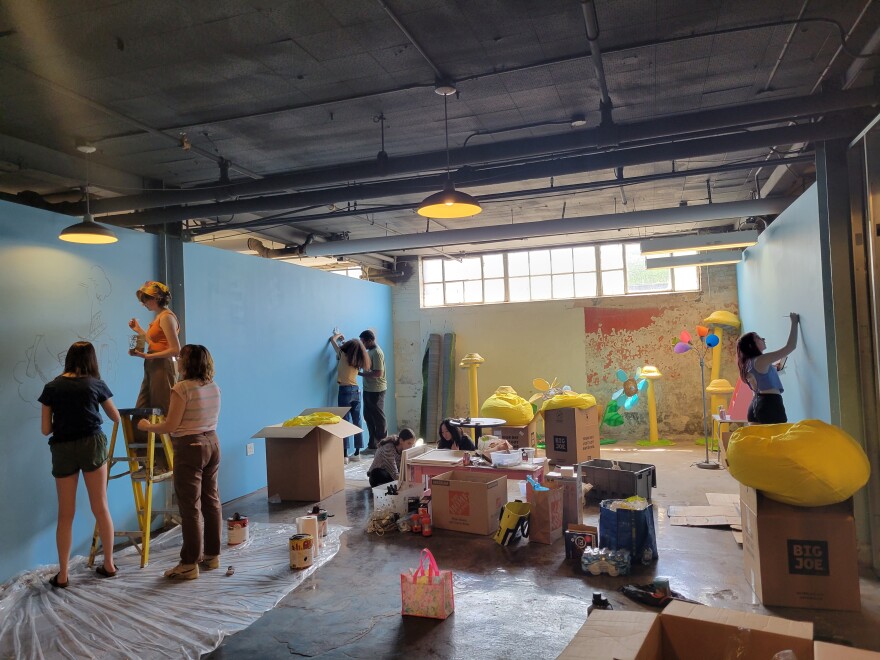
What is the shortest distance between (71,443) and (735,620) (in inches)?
152

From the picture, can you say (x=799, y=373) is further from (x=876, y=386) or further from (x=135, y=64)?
(x=135, y=64)

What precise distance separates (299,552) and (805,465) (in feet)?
10.3

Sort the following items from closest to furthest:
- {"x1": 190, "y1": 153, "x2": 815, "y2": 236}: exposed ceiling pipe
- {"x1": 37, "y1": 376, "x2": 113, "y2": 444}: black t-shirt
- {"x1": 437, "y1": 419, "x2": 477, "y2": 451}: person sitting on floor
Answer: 1. {"x1": 37, "y1": 376, "x2": 113, "y2": 444}: black t-shirt
2. {"x1": 190, "y1": 153, "x2": 815, "y2": 236}: exposed ceiling pipe
3. {"x1": 437, "y1": 419, "x2": 477, "y2": 451}: person sitting on floor

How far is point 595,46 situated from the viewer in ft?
10.8

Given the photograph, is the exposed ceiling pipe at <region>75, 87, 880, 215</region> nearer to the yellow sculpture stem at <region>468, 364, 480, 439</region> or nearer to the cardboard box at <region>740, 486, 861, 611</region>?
the cardboard box at <region>740, 486, 861, 611</region>

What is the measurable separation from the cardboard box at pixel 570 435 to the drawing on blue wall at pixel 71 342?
465cm

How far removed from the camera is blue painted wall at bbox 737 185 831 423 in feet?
14.1

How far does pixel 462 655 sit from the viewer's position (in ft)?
9.41

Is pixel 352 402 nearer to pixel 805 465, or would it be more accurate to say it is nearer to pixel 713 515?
pixel 713 515

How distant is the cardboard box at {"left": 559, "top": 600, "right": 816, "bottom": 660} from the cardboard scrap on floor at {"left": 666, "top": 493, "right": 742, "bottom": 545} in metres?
3.37

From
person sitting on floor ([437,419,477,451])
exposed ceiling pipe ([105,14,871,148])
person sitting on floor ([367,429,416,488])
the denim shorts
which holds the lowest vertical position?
person sitting on floor ([367,429,416,488])

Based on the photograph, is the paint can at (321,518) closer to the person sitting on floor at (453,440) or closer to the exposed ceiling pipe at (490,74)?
the person sitting on floor at (453,440)

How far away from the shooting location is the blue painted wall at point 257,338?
580 cm

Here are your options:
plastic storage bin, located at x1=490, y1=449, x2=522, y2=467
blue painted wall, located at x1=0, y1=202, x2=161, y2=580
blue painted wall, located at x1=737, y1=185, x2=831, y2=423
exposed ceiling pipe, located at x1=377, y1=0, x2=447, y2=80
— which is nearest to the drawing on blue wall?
blue painted wall, located at x1=0, y1=202, x2=161, y2=580
